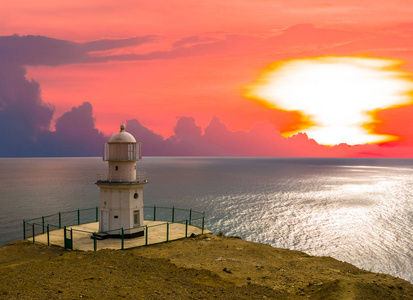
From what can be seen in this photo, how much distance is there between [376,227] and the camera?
56625 mm

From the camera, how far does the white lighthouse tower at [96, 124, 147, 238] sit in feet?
95.3

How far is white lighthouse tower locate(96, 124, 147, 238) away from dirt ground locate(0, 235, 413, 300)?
12.8ft

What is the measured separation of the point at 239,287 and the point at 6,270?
13493 millimetres

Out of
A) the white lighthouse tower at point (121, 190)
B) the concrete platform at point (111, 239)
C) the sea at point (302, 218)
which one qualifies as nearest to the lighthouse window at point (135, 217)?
the white lighthouse tower at point (121, 190)

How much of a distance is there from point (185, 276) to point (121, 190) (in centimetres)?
1204

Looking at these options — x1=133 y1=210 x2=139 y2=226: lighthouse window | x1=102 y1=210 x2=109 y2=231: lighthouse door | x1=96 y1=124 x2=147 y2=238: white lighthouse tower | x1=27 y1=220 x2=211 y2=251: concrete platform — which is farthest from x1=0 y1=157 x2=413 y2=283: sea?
x1=133 y1=210 x2=139 y2=226: lighthouse window

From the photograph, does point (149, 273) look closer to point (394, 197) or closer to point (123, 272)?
point (123, 272)

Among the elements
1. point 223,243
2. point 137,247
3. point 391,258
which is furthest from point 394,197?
point 137,247

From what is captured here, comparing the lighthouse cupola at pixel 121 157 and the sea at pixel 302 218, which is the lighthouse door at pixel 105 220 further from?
the sea at pixel 302 218

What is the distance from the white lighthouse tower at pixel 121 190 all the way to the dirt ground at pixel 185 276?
12.8 feet

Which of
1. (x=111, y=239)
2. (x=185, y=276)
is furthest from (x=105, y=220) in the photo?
(x=185, y=276)

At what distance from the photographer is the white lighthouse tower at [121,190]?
95.3ft

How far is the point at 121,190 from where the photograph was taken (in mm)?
29156

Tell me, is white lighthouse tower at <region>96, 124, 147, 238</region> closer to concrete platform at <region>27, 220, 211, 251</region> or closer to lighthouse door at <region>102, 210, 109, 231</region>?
lighthouse door at <region>102, 210, 109, 231</region>
